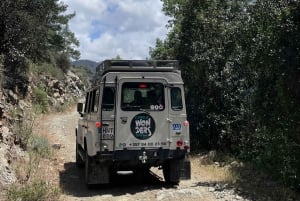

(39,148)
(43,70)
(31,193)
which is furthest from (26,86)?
(31,193)

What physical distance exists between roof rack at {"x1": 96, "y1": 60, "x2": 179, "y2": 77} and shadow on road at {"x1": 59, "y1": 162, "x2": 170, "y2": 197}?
2.67m

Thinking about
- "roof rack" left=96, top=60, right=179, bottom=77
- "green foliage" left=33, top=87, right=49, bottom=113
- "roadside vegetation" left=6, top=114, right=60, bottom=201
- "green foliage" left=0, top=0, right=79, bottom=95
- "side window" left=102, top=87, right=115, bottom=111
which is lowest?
"roadside vegetation" left=6, top=114, right=60, bottom=201

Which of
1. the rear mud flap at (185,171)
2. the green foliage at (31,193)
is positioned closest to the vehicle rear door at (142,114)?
the rear mud flap at (185,171)

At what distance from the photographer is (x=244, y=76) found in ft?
48.6

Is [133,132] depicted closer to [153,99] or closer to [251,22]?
[153,99]

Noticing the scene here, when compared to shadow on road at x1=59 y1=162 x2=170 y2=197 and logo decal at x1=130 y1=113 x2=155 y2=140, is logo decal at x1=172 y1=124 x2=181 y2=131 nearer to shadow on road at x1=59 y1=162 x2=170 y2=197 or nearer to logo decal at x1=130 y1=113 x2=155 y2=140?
logo decal at x1=130 y1=113 x2=155 y2=140

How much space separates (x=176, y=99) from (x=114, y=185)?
266 cm

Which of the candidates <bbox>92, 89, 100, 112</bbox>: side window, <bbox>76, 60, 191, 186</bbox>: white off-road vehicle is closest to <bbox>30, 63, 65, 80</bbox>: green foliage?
<bbox>92, 89, 100, 112</bbox>: side window

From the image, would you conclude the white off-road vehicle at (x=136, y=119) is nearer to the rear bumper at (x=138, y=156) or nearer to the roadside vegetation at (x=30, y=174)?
the rear bumper at (x=138, y=156)

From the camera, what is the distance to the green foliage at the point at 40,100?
94.0 feet

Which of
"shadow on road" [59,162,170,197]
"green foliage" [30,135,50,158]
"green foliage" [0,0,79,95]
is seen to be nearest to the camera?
"shadow on road" [59,162,170,197]

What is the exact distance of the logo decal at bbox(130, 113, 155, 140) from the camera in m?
9.75

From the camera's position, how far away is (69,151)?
1734 centimetres

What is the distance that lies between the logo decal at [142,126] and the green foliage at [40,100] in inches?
760
